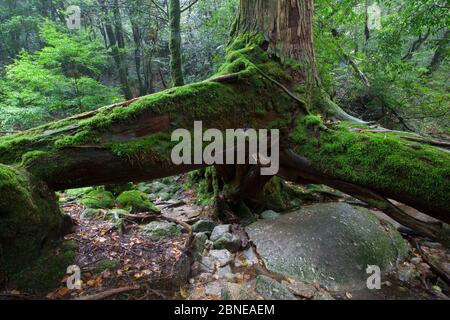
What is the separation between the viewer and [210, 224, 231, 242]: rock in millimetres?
3938

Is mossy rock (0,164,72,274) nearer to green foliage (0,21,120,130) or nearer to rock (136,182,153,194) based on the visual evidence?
rock (136,182,153,194)

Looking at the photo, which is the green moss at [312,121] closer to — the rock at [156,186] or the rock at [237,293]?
the rock at [237,293]

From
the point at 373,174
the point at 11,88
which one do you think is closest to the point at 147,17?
the point at 11,88

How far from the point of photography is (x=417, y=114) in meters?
8.37

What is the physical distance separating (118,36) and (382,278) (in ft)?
55.8

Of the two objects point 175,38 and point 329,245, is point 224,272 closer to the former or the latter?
point 329,245

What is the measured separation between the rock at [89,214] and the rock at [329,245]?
2.51 m

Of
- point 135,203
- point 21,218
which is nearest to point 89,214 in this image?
point 135,203

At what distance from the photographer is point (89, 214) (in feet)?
13.4

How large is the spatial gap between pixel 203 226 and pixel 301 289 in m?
1.84

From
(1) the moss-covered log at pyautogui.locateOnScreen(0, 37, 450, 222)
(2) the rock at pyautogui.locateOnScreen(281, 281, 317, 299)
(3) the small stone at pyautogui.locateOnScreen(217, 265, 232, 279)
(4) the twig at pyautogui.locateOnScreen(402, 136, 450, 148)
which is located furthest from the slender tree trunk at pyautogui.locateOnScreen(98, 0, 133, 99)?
(4) the twig at pyautogui.locateOnScreen(402, 136, 450, 148)

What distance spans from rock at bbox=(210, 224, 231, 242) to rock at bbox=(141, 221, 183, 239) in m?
0.51

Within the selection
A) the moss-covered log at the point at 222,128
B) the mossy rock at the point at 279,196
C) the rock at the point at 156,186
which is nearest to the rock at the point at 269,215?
the mossy rock at the point at 279,196
